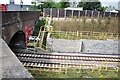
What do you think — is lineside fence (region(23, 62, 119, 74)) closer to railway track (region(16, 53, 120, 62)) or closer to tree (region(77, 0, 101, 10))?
railway track (region(16, 53, 120, 62))

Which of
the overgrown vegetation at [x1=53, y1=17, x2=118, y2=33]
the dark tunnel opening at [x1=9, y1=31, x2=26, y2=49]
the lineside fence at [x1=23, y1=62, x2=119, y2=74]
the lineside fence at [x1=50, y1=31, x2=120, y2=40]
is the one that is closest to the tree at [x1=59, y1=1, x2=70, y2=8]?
the overgrown vegetation at [x1=53, y1=17, x2=118, y2=33]

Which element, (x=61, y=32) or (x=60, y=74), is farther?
(x=61, y=32)

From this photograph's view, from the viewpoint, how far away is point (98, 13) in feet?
100

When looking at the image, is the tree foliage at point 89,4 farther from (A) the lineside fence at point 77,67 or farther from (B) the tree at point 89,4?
(A) the lineside fence at point 77,67

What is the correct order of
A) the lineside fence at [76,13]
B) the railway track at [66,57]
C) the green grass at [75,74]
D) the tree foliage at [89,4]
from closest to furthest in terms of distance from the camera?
the green grass at [75,74], the railway track at [66,57], the lineside fence at [76,13], the tree foliage at [89,4]

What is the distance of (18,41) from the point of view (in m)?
17.2

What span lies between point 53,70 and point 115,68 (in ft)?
13.5

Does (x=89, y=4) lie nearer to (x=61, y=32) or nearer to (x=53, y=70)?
(x=61, y=32)

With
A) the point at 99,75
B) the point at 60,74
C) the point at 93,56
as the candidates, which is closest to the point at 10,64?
the point at 60,74

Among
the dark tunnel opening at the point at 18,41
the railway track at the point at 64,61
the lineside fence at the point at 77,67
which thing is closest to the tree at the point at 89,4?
the dark tunnel opening at the point at 18,41

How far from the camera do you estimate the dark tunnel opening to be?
16.3 meters

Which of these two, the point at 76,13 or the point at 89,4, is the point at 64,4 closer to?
the point at 89,4

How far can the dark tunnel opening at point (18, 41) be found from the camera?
53.6 feet

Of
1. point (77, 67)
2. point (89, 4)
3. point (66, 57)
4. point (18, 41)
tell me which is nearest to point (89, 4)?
point (89, 4)
